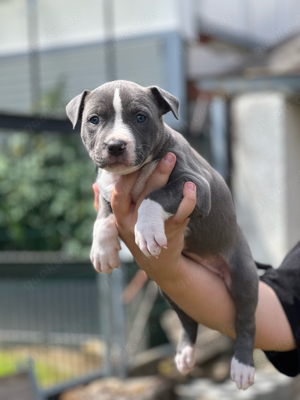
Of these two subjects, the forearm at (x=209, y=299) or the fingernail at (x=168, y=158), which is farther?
the forearm at (x=209, y=299)

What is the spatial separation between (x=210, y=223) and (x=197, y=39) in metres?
10.5

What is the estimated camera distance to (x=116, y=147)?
2.40 meters

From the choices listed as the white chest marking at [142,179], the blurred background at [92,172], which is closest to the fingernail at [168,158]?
the white chest marking at [142,179]

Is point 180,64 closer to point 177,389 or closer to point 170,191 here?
point 177,389

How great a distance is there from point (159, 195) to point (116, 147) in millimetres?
365

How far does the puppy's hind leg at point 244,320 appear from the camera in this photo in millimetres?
3061

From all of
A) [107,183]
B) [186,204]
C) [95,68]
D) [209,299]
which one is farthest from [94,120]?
[95,68]

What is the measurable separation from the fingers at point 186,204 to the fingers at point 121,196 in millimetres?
300

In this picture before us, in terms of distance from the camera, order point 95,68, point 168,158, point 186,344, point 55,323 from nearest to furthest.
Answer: point 168,158
point 186,344
point 55,323
point 95,68

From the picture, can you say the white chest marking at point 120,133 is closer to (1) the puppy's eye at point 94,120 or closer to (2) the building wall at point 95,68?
(1) the puppy's eye at point 94,120

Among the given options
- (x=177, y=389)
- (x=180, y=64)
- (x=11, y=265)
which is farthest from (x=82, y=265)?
(x=180, y=64)

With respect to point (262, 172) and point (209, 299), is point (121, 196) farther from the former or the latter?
point (262, 172)

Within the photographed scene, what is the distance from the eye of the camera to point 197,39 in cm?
1264

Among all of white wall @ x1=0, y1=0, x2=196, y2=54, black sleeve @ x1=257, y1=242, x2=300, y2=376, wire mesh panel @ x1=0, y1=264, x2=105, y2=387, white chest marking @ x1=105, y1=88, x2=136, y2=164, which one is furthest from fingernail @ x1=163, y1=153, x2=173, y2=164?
white wall @ x1=0, y1=0, x2=196, y2=54
